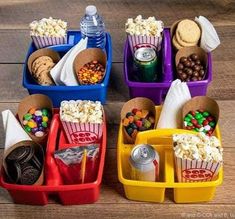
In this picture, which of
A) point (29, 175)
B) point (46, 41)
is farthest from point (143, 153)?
point (46, 41)

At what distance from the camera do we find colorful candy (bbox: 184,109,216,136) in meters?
0.95

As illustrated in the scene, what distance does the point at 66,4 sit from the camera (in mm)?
1454

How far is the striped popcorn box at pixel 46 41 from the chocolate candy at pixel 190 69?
306mm

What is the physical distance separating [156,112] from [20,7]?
707 millimetres

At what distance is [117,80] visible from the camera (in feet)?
3.95

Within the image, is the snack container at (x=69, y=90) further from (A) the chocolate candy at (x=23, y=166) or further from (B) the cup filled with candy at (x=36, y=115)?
(A) the chocolate candy at (x=23, y=166)

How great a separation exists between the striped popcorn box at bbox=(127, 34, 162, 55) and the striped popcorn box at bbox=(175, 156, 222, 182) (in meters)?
0.36

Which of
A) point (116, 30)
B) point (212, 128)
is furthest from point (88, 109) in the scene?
point (116, 30)

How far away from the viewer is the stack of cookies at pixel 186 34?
1104 millimetres

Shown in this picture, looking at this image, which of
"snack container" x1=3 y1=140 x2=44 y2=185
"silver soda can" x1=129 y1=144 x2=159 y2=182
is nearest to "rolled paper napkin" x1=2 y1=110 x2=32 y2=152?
"snack container" x1=3 y1=140 x2=44 y2=185

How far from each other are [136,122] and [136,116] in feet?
0.06

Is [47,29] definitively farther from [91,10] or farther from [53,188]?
[53,188]

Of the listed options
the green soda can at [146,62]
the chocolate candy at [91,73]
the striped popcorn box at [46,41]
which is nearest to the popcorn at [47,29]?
the striped popcorn box at [46,41]

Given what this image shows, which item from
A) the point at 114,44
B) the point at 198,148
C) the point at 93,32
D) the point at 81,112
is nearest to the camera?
the point at 198,148
